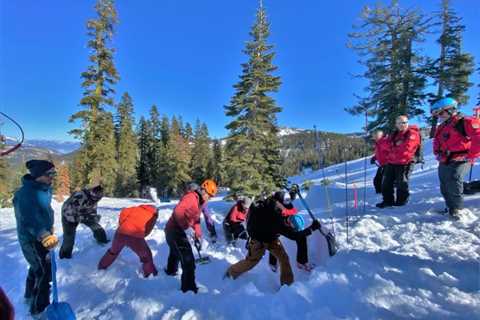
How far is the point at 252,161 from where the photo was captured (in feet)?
67.1

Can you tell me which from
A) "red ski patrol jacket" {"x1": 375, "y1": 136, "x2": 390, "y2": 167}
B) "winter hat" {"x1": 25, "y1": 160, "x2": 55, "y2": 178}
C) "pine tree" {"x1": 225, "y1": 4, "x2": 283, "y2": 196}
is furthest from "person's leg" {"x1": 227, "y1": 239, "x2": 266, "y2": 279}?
"pine tree" {"x1": 225, "y1": 4, "x2": 283, "y2": 196}

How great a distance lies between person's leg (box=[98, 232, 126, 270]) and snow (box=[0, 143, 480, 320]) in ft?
0.48

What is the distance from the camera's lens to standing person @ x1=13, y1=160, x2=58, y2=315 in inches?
172

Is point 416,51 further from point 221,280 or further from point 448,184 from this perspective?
point 221,280

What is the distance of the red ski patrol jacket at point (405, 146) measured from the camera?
7.07 m

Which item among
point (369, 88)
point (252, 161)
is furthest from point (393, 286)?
point (369, 88)

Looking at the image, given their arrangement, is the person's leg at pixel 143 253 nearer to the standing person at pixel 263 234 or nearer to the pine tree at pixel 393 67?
the standing person at pixel 263 234

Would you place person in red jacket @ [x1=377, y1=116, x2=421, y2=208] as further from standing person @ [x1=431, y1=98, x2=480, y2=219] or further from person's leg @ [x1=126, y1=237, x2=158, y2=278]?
person's leg @ [x1=126, y1=237, x2=158, y2=278]

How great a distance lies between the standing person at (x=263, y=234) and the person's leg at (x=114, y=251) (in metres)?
2.09

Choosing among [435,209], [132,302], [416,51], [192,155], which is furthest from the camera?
[192,155]

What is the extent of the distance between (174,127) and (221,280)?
4566 centimetres

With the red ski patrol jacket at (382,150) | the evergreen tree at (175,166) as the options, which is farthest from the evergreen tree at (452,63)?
the evergreen tree at (175,166)

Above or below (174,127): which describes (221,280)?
below

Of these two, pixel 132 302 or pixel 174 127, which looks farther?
pixel 174 127
